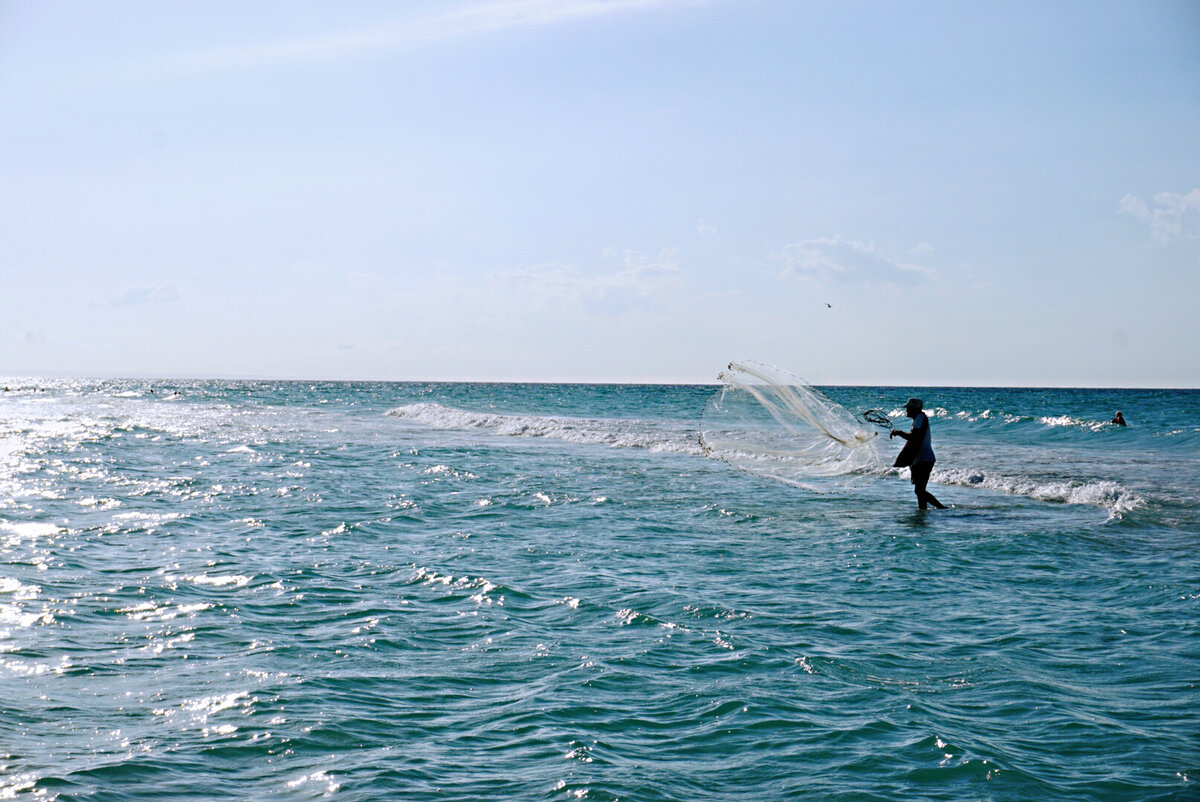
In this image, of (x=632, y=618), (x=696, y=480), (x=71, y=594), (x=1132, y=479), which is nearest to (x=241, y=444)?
(x=696, y=480)

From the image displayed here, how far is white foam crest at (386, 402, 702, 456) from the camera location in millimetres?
31219

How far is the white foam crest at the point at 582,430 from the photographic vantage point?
102 ft

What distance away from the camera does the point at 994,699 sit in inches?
249

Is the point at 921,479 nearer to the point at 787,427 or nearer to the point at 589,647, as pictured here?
the point at 787,427

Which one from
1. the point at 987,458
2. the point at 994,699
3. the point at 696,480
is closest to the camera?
the point at 994,699

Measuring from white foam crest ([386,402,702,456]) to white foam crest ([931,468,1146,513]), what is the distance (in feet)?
28.8

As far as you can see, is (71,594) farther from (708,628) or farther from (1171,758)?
(1171,758)

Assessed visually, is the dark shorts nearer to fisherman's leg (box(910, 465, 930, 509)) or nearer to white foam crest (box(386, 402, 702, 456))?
fisherman's leg (box(910, 465, 930, 509))

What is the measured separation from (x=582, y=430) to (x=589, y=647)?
29899 mm

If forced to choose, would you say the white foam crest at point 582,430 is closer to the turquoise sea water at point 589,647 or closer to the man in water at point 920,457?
the man in water at point 920,457

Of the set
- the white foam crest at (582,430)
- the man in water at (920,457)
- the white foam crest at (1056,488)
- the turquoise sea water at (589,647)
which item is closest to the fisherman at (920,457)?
the man in water at (920,457)

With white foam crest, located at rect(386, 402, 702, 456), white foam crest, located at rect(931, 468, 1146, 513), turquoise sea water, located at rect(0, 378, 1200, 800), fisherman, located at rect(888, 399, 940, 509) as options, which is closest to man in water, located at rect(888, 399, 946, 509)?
fisherman, located at rect(888, 399, 940, 509)

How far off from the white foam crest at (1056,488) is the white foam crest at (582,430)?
8.77 meters

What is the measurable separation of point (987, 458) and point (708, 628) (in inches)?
849
